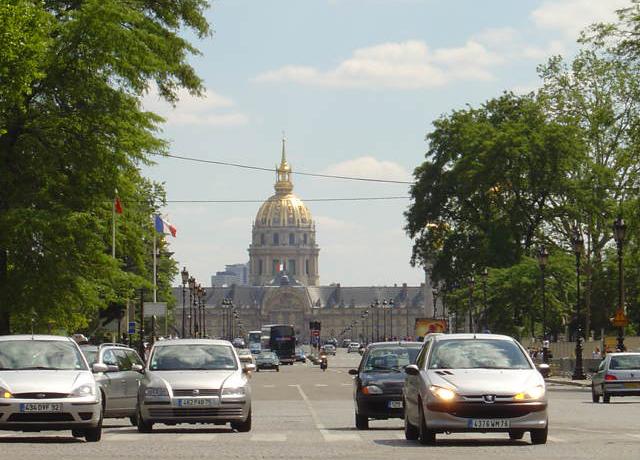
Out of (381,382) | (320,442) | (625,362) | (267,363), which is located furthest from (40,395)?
(267,363)

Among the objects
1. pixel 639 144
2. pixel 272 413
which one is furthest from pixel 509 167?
pixel 272 413

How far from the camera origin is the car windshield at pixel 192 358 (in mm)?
25938

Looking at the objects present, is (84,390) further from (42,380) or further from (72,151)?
(72,151)

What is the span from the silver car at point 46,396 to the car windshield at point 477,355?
192 inches

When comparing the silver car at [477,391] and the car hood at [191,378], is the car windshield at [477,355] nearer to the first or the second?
the silver car at [477,391]

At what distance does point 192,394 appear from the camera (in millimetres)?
24703

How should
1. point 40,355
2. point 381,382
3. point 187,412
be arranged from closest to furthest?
point 40,355
point 187,412
point 381,382

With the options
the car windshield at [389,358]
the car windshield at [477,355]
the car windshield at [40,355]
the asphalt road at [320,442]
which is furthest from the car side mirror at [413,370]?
the car windshield at [389,358]

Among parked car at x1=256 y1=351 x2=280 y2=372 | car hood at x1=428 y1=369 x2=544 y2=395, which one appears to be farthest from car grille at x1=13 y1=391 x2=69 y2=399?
parked car at x1=256 y1=351 x2=280 y2=372

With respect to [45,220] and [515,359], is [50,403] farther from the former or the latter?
[45,220]

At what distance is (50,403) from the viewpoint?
2194cm

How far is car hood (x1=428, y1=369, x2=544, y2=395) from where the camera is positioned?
68.2ft

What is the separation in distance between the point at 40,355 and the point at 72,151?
1890 cm

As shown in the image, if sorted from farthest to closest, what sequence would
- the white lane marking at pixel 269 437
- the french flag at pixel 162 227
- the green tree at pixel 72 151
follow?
the french flag at pixel 162 227 < the green tree at pixel 72 151 < the white lane marking at pixel 269 437
